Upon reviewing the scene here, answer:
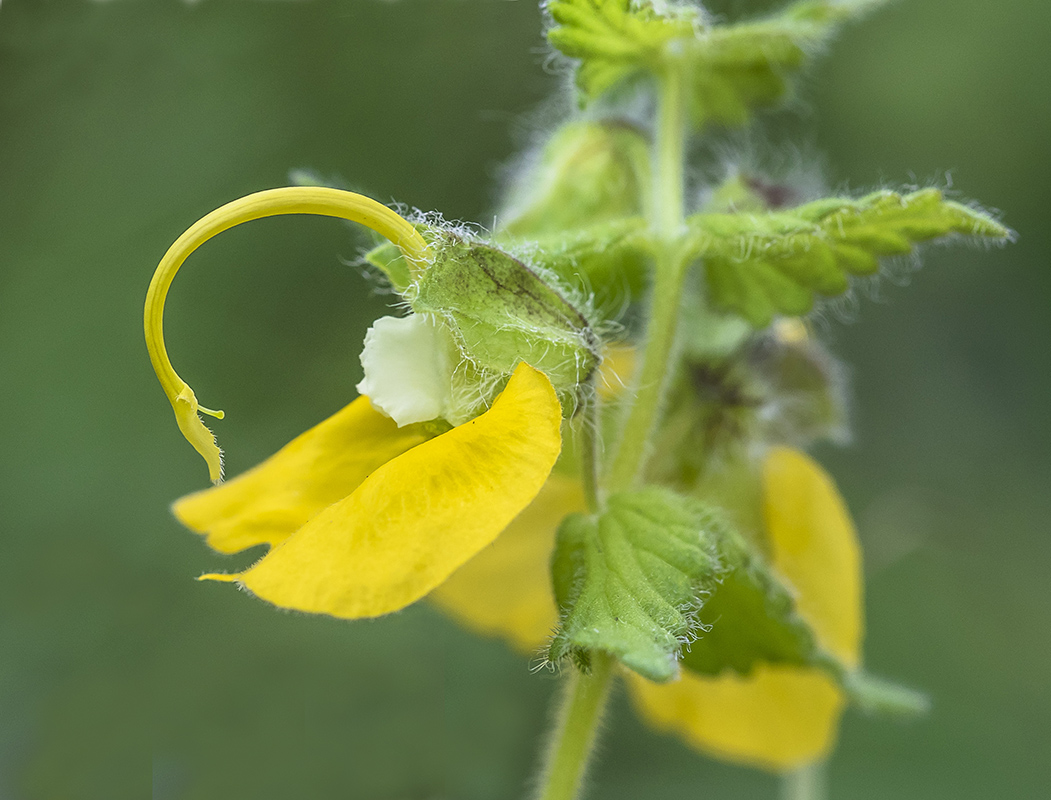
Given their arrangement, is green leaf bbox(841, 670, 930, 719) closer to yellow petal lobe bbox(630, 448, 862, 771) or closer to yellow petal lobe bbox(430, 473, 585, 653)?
yellow petal lobe bbox(630, 448, 862, 771)

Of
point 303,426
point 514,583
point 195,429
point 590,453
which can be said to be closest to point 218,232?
point 195,429

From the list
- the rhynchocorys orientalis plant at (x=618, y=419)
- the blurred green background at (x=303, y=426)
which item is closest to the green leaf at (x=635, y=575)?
the rhynchocorys orientalis plant at (x=618, y=419)

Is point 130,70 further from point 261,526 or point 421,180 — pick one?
point 261,526

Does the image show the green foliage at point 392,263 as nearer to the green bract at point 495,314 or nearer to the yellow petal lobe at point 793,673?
the green bract at point 495,314

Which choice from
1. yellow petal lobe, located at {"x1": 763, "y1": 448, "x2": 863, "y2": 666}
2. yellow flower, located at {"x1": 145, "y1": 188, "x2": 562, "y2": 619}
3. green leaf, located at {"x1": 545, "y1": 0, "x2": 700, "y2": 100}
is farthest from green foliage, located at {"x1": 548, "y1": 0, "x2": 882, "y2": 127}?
yellow petal lobe, located at {"x1": 763, "y1": 448, "x2": 863, "y2": 666}

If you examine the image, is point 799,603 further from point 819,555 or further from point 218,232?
point 218,232

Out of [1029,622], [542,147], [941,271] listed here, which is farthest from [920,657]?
[542,147]
